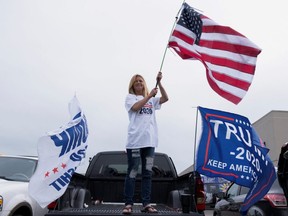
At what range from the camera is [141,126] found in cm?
466

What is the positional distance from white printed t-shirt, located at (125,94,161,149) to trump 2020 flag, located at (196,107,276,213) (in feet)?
2.03

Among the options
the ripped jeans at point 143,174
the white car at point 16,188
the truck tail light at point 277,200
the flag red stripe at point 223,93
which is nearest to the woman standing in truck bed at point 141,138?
the ripped jeans at point 143,174

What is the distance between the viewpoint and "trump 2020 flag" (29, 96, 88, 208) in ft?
13.3

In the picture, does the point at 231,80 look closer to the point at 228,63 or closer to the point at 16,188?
the point at 228,63

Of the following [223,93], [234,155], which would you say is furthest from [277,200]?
[223,93]

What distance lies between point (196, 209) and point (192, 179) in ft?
1.26

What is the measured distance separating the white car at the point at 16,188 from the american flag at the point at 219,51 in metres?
3.09

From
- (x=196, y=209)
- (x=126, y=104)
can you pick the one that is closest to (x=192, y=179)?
(x=196, y=209)

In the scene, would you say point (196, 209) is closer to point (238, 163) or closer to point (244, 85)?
point (238, 163)

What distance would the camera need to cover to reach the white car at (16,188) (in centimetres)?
515

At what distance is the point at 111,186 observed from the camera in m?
6.15

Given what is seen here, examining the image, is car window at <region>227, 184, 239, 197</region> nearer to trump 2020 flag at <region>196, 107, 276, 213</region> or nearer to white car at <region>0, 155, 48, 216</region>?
trump 2020 flag at <region>196, 107, 276, 213</region>

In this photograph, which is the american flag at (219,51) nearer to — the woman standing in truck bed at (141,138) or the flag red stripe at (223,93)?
the flag red stripe at (223,93)

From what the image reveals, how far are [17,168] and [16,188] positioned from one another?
122 cm
